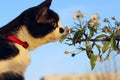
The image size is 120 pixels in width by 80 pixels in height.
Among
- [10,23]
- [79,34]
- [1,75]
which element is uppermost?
[10,23]

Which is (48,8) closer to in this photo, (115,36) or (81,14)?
(81,14)

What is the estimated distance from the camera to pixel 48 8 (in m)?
4.84

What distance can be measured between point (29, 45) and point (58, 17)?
21.2 inches

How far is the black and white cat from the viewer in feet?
14.6

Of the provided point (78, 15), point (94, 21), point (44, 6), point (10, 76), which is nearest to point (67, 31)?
A: point (78, 15)

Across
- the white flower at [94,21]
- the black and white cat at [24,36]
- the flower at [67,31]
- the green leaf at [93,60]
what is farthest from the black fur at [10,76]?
the white flower at [94,21]

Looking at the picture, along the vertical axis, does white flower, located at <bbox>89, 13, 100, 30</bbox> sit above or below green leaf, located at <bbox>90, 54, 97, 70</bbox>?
above

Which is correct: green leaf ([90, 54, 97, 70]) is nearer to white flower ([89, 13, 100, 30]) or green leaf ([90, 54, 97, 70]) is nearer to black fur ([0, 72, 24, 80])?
white flower ([89, 13, 100, 30])

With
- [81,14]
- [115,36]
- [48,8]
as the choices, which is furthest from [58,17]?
[115,36]

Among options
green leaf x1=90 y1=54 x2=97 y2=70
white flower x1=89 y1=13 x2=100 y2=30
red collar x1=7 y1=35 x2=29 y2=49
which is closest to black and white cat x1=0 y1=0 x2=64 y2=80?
red collar x1=7 y1=35 x2=29 y2=49

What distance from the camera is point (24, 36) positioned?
15.6 ft

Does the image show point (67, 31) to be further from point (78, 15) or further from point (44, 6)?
point (44, 6)

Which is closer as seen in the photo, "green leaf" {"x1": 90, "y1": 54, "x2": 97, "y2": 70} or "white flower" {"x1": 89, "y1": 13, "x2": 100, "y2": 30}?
"green leaf" {"x1": 90, "y1": 54, "x2": 97, "y2": 70}

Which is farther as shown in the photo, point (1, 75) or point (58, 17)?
point (58, 17)
